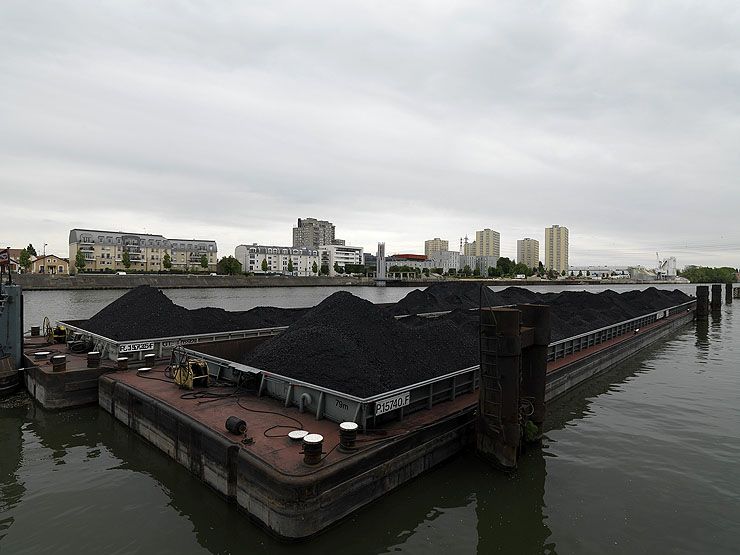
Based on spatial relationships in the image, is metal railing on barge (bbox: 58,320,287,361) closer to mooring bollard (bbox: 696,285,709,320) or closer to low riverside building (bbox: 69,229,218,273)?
mooring bollard (bbox: 696,285,709,320)

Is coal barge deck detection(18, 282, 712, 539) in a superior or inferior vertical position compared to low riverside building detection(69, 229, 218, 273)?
inferior

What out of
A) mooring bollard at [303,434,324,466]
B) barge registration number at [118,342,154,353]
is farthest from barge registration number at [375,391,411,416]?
barge registration number at [118,342,154,353]

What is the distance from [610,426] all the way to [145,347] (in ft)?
44.4

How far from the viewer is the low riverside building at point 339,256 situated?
14188 centimetres

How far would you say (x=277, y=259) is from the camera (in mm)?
131000

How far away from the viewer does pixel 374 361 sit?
30.1 ft

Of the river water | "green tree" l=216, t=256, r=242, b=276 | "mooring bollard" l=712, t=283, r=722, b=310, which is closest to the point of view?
the river water

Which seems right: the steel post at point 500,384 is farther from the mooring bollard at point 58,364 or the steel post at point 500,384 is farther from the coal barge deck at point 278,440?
the mooring bollard at point 58,364

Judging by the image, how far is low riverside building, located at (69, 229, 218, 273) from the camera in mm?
99562

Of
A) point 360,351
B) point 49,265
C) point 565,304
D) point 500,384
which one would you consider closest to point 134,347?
point 360,351

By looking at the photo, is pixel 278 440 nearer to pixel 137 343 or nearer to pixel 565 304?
pixel 137 343

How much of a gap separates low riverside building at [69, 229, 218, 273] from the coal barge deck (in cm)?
9834

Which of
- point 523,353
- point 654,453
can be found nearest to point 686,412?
point 654,453

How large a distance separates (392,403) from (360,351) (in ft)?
5.54
